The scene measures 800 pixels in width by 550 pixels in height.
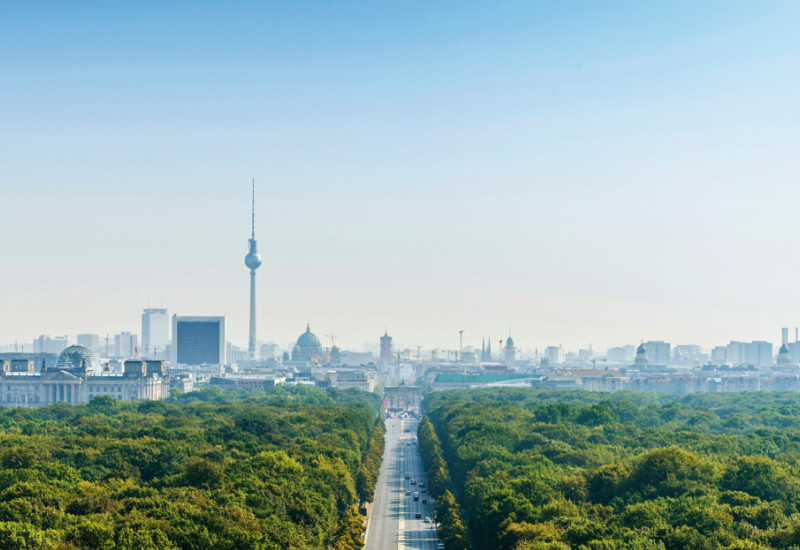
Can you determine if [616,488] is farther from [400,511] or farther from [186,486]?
[186,486]

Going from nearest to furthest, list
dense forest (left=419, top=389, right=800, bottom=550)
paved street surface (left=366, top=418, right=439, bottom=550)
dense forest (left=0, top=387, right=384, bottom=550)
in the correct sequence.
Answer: dense forest (left=0, top=387, right=384, bottom=550), dense forest (left=419, top=389, right=800, bottom=550), paved street surface (left=366, top=418, right=439, bottom=550)

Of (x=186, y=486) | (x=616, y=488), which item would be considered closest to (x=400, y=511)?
(x=616, y=488)

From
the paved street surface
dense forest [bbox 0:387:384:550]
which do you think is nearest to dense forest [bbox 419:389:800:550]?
the paved street surface

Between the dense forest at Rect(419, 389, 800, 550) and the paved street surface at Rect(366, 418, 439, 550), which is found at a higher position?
the dense forest at Rect(419, 389, 800, 550)

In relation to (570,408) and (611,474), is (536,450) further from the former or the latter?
(570,408)

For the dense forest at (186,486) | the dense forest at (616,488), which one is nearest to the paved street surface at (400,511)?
the dense forest at (186,486)

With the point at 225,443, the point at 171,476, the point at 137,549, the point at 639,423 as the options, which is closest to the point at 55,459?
the point at 171,476

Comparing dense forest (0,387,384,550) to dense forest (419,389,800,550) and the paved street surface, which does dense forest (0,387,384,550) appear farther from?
dense forest (419,389,800,550)

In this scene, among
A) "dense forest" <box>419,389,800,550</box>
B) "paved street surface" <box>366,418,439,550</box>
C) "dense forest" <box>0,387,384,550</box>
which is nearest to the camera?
"dense forest" <box>0,387,384,550</box>

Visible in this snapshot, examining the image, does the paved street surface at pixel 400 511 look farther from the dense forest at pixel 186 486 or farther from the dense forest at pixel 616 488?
the dense forest at pixel 616 488

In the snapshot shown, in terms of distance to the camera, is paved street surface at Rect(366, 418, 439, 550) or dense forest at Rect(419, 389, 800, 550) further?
paved street surface at Rect(366, 418, 439, 550)
